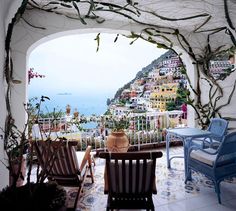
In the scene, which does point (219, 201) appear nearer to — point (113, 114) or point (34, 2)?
point (113, 114)

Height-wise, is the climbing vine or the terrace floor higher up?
the climbing vine

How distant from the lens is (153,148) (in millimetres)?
5453

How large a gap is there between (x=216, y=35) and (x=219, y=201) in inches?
142

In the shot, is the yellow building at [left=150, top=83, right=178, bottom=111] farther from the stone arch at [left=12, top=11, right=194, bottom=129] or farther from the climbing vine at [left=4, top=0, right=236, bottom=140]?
the stone arch at [left=12, top=11, right=194, bottom=129]

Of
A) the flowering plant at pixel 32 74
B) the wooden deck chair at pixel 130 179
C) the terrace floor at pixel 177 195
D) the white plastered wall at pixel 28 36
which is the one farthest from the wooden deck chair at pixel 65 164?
Result: the flowering plant at pixel 32 74

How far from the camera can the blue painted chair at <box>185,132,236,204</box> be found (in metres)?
2.64

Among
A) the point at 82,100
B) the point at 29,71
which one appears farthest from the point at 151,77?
the point at 29,71

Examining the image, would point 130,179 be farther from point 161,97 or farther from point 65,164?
point 161,97

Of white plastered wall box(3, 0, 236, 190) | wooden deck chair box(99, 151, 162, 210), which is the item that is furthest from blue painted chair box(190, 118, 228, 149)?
white plastered wall box(3, 0, 236, 190)

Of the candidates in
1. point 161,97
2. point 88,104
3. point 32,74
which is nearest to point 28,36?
point 32,74

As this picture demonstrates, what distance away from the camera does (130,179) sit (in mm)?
1980

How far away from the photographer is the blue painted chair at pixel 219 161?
8.67 feet

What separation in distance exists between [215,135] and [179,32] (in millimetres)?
2321

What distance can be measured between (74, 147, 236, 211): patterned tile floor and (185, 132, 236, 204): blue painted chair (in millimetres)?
191
